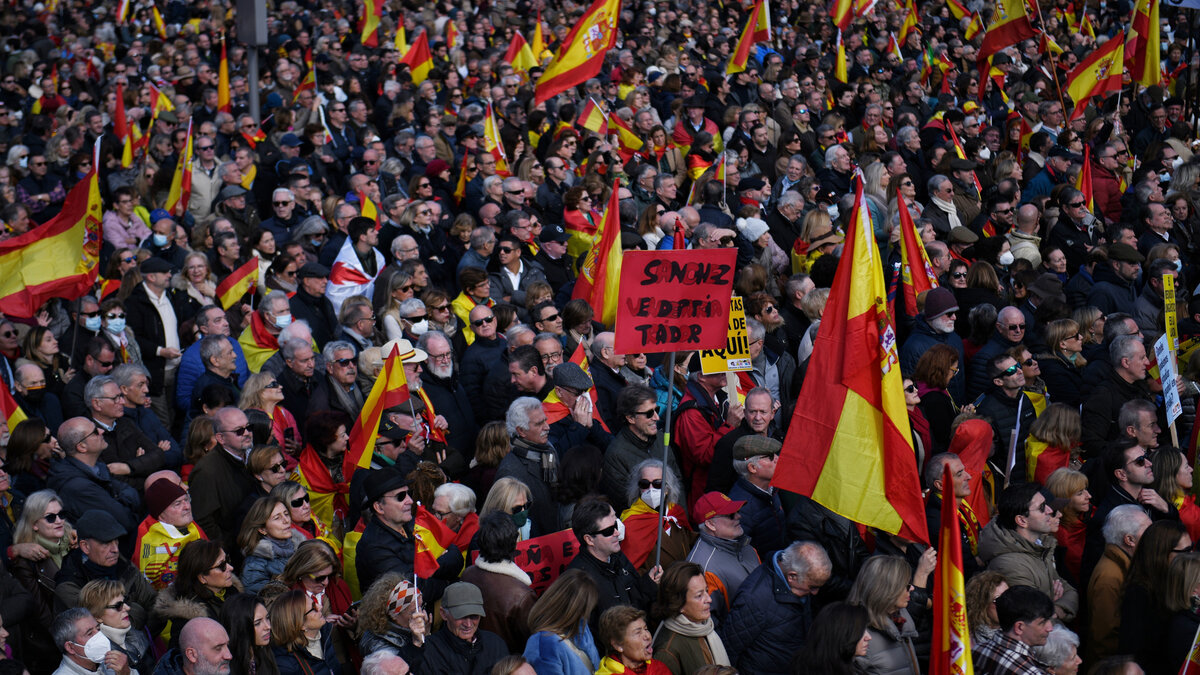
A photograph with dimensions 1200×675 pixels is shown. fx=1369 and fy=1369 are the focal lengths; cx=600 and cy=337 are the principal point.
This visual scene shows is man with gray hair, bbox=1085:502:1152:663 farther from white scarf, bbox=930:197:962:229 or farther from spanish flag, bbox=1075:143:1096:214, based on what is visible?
spanish flag, bbox=1075:143:1096:214

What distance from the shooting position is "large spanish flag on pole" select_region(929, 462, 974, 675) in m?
5.65

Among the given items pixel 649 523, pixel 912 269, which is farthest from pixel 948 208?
pixel 649 523

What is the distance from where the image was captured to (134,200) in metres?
12.9

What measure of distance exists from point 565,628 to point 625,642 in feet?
1.00

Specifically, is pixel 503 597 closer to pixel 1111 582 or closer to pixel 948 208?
pixel 1111 582

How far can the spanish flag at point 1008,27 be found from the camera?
59.6 feet

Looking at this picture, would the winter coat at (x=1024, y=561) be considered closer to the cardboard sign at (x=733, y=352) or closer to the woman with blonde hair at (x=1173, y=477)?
the woman with blonde hair at (x=1173, y=477)

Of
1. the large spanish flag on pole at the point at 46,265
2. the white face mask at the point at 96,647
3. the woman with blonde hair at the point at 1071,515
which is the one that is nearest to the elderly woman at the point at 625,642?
the white face mask at the point at 96,647

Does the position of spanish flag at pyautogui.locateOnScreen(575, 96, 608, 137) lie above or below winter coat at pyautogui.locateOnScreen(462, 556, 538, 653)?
above

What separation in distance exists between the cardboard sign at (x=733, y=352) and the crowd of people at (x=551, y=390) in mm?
205

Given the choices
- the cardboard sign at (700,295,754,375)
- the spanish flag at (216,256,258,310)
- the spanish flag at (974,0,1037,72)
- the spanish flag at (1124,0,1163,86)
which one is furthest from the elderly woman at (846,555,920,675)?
the spanish flag at (974,0,1037,72)

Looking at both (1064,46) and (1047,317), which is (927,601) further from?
(1064,46)

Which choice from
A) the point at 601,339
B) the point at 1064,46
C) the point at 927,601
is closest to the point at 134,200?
the point at 601,339

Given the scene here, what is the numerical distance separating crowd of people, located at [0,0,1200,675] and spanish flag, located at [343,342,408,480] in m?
0.07
